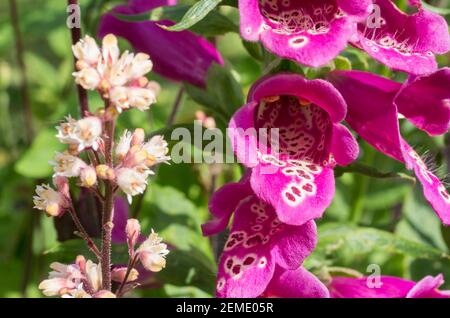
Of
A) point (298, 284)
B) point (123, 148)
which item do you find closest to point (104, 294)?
point (123, 148)

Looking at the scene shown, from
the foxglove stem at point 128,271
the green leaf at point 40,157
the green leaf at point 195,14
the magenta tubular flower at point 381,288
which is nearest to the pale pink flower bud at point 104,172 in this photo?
the foxglove stem at point 128,271

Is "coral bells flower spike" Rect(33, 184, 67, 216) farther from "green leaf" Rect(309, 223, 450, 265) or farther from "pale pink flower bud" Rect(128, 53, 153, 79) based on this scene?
"green leaf" Rect(309, 223, 450, 265)

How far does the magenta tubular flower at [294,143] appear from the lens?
3.25ft

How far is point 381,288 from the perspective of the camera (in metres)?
1.19

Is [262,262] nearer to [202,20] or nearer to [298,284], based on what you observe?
[298,284]

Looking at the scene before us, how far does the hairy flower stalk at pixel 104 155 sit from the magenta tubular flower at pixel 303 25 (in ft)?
0.51

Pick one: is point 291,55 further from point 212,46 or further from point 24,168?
point 24,168

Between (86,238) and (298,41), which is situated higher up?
(298,41)

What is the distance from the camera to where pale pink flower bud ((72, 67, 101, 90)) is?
33.8 inches

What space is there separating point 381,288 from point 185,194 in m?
0.54

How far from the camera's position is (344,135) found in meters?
1.05

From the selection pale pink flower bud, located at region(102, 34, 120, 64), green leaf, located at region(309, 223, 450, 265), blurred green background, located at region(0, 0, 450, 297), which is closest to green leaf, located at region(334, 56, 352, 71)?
blurred green background, located at region(0, 0, 450, 297)

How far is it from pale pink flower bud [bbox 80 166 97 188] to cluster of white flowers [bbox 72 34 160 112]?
2.6 inches
